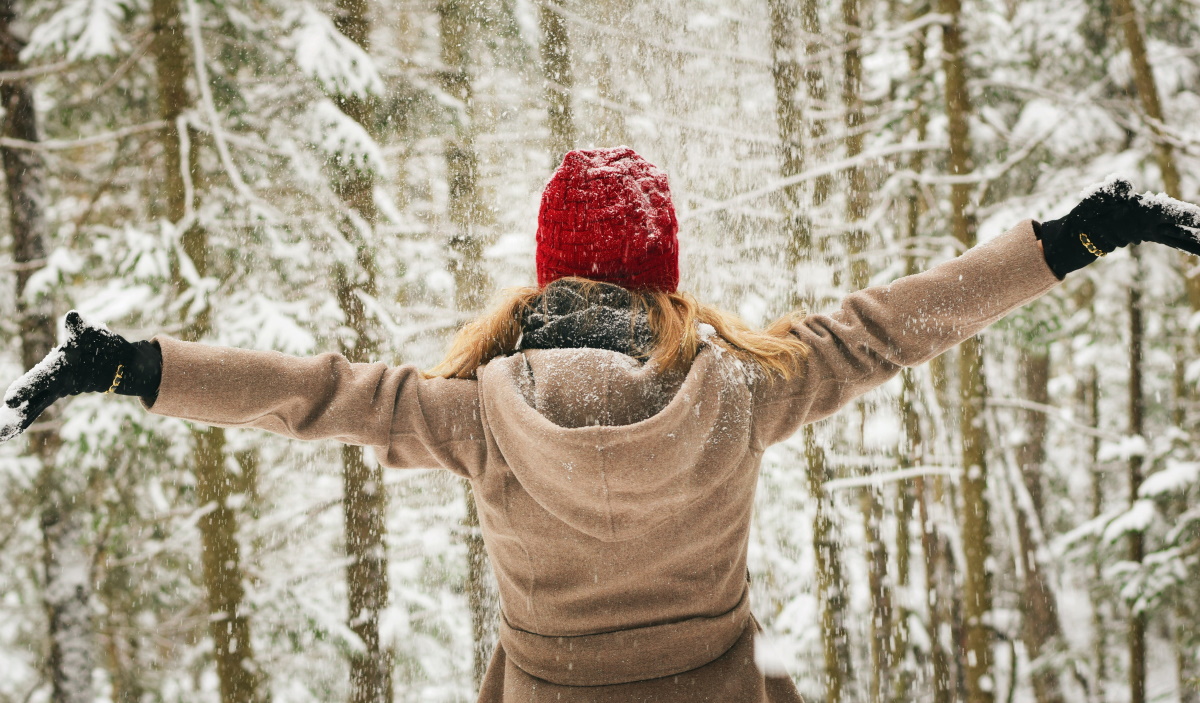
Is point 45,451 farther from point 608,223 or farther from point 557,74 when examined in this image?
point 608,223

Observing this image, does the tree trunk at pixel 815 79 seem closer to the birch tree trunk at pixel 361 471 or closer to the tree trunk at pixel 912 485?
the tree trunk at pixel 912 485

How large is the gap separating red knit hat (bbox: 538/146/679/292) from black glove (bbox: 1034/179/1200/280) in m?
0.90

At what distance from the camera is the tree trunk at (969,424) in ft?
17.8

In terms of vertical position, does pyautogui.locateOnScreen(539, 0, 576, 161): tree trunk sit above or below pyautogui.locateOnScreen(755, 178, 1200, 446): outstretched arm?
above

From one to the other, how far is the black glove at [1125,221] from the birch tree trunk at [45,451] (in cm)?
631

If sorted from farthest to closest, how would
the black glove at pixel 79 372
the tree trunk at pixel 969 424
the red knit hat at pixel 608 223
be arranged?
1. the tree trunk at pixel 969 424
2. the red knit hat at pixel 608 223
3. the black glove at pixel 79 372

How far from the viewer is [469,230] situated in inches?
250

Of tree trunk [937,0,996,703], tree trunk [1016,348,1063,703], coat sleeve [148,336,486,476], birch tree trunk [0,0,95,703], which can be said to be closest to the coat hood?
coat sleeve [148,336,486,476]

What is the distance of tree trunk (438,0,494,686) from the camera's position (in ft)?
20.4

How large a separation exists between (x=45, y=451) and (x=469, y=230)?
370 centimetres

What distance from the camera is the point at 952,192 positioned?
5.50 meters

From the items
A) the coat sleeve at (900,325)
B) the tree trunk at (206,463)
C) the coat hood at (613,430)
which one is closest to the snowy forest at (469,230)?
the tree trunk at (206,463)

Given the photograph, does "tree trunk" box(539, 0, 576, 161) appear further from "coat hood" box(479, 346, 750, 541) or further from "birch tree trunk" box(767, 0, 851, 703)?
"coat hood" box(479, 346, 750, 541)

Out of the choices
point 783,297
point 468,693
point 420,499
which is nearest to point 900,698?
point 783,297
